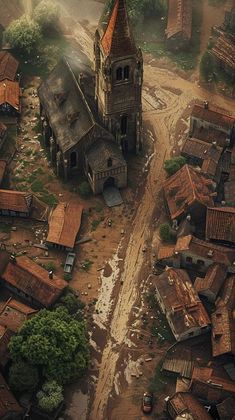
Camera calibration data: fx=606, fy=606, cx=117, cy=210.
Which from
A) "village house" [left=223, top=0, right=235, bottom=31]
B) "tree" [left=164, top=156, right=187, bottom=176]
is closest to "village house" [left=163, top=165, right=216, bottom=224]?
"tree" [left=164, top=156, right=187, bottom=176]

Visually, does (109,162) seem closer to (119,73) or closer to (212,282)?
(119,73)

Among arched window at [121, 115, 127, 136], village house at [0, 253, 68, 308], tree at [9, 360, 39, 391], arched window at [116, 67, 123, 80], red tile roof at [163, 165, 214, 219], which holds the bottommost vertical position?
tree at [9, 360, 39, 391]

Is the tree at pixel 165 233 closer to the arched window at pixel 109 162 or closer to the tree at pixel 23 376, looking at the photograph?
the arched window at pixel 109 162

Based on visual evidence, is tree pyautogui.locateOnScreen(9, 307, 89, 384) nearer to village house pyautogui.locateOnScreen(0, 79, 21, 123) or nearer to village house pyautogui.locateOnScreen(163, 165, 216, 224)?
Answer: village house pyautogui.locateOnScreen(163, 165, 216, 224)

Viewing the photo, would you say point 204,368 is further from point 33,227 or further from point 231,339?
point 33,227

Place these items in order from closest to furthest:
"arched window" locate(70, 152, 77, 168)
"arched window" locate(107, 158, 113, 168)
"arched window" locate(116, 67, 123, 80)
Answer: "arched window" locate(116, 67, 123, 80)
"arched window" locate(107, 158, 113, 168)
"arched window" locate(70, 152, 77, 168)

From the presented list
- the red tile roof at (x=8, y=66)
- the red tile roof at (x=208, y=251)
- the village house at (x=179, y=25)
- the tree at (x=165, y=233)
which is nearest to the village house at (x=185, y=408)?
the red tile roof at (x=208, y=251)
